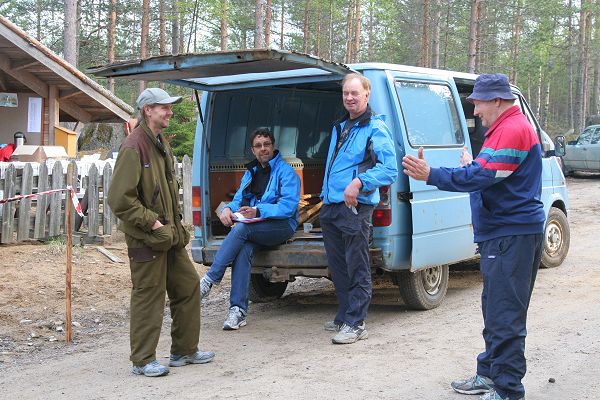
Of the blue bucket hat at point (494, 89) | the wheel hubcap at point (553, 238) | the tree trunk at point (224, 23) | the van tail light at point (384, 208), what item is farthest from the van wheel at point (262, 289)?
the tree trunk at point (224, 23)

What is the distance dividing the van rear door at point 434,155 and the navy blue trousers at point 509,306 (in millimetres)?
2144

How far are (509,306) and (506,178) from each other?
0.76 meters

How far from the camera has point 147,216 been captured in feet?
17.1

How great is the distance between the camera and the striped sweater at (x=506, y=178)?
4438 mm

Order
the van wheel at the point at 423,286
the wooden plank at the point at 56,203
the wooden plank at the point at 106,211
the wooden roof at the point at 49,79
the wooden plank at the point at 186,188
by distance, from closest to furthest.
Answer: the van wheel at the point at 423,286, the wooden plank at the point at 56,203, the wooden plank at the point at 106,211, the wooden roof at the point at 49,79, the wooden plank at the point at 186,188

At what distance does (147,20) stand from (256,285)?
22.5 meters

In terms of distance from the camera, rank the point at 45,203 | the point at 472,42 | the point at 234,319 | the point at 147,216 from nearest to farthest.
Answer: the point at 147,216, the point at 234,319, the point at 45,203, the point at 472,42

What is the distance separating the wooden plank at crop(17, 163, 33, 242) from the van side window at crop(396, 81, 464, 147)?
605 centimetres

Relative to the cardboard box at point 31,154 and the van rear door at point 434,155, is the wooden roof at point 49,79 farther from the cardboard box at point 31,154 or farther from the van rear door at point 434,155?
the van rear door at point 434,155

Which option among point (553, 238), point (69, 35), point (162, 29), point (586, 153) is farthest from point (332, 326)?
point (162, 29)

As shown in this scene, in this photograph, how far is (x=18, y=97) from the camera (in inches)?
567

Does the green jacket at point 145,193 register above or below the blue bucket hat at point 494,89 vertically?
below

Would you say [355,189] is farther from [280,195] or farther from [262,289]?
[262,289]

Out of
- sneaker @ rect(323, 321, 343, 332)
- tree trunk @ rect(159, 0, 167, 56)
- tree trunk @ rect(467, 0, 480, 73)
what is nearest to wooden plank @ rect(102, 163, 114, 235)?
sneaker @ rect(323, 321, 343, 332)
